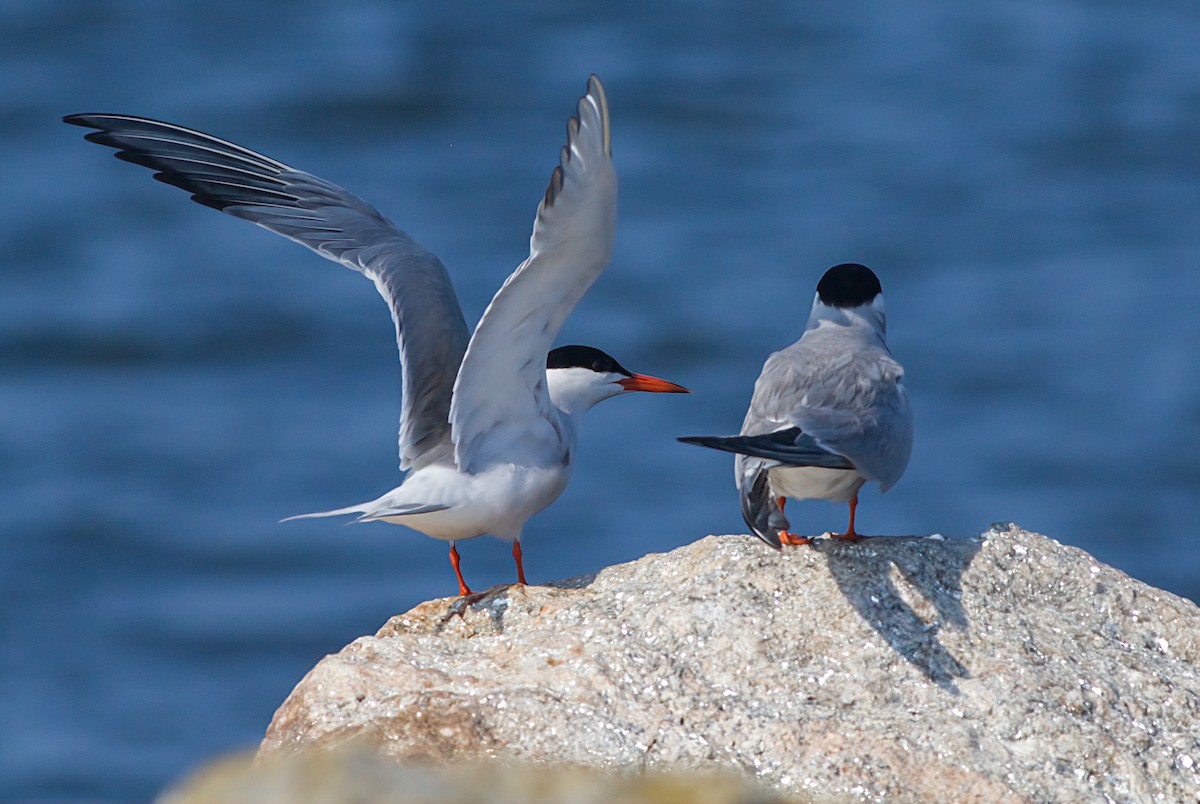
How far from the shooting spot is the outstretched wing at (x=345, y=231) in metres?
6.00

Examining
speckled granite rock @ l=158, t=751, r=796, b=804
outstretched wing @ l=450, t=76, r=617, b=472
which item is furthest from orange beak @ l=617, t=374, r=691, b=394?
speckled granite rock @ l=158, t=751, r=796, b=804

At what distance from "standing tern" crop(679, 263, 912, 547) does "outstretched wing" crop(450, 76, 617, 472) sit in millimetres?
718

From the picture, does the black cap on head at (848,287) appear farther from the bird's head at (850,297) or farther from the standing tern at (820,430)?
the standing tern at (820,430)

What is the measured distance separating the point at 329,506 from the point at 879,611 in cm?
805

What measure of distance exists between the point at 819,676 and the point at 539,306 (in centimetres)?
158

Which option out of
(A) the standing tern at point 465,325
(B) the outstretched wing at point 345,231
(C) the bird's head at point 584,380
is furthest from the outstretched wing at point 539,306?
(C) the bird's head at point 584,380

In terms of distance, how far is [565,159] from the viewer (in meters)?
4.48

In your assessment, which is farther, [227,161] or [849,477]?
[227,161]

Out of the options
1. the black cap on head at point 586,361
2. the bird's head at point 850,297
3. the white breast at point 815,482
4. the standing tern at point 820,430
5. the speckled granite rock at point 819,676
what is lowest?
the speckled granite rock at point 819,676

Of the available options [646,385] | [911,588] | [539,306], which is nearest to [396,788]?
[911,588]

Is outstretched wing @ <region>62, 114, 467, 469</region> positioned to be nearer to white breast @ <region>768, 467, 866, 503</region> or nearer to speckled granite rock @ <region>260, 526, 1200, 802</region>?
speckled granite rock @ <region>260, 526, 1200, 802</region>

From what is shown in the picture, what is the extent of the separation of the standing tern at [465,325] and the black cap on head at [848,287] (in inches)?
41.7

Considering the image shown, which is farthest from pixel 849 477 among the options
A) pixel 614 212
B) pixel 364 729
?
pixel 364 729

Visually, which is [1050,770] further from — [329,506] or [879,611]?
[329,506]
